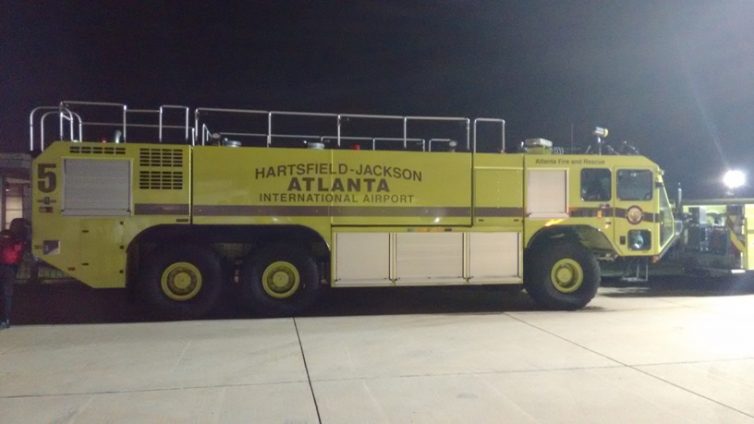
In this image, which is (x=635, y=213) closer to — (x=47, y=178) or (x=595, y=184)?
(x=595, y=184)

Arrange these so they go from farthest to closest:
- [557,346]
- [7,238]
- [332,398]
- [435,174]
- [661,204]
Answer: [661,204] → [435,174] → [7,238] → [557,346] → [332,398]

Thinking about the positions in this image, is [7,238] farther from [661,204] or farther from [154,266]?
[661,204]

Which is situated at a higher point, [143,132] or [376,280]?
[143,132]

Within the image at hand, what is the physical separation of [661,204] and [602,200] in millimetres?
1271

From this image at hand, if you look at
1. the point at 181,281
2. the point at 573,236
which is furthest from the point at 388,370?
the point at 573,236

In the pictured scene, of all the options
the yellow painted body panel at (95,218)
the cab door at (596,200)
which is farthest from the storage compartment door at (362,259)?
the cab door at (596,200)

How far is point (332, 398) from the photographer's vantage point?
19.7ft

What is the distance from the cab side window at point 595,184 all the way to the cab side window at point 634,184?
249mm

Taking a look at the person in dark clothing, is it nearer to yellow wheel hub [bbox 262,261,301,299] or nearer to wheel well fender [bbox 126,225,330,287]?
wheel well fender [bbox 126,225,330,287]

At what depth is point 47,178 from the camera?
31.4 feet

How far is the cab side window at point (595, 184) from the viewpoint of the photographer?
11.3m

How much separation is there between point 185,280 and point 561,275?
257 inches

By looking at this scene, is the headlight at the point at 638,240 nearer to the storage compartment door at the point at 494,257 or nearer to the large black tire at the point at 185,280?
the storage compartment door at the point at 494,257

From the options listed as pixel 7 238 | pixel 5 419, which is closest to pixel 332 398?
pixel 5 419
